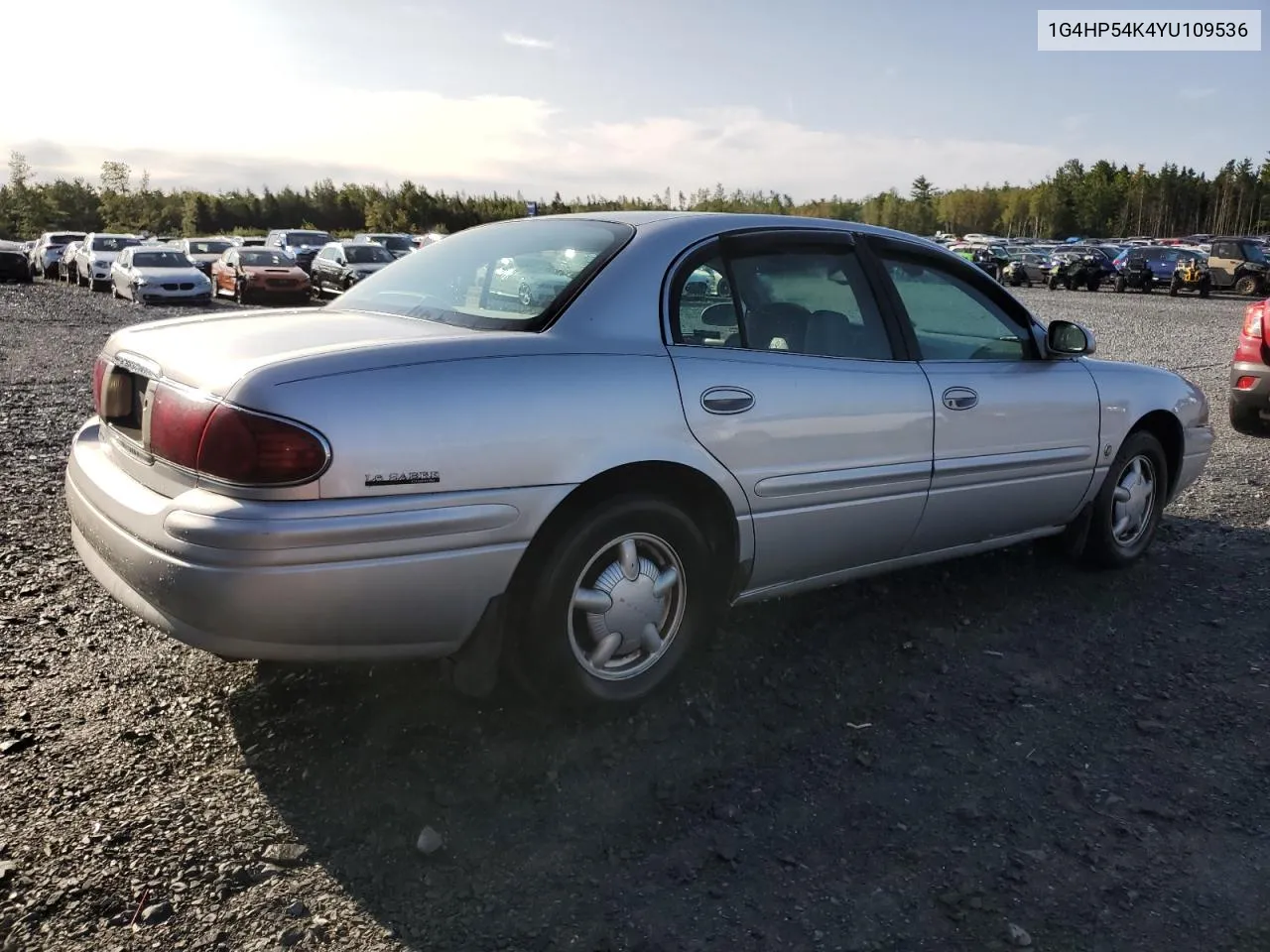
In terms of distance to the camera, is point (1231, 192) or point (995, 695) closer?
point (995, 695)

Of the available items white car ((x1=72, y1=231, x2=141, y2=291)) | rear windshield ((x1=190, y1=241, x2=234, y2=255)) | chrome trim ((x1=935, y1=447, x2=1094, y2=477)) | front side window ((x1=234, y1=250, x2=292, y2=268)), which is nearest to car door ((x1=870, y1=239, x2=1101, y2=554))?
chrome trim ((x1=935, y1=447, x2=1094, y2=477))

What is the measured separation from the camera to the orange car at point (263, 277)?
24.2m

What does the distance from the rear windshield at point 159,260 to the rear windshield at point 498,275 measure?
74.3ft

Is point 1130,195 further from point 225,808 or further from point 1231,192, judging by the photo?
point 225,808

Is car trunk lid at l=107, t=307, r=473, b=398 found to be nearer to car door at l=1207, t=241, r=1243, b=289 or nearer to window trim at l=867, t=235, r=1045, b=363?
window trim at l=867, t=235, r=1045, b=363

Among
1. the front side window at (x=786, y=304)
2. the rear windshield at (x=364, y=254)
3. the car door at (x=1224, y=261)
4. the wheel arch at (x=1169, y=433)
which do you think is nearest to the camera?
the front side window at (x=786, y=304)

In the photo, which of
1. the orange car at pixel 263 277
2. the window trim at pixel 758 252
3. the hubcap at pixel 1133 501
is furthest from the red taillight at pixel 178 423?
the orange car at pixel 263 277

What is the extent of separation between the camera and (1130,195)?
4486 inches

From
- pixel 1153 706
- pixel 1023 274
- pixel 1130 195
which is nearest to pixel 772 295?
pixel 1153 706

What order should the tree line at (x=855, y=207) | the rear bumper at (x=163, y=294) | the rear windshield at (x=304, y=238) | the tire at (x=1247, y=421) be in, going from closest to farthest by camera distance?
the tire at (x=1247, y=421)
the rear bumper at (x=163, y=294)
the rear windshield at (x=304, y=238)
the tree line at (x=855, y=207)

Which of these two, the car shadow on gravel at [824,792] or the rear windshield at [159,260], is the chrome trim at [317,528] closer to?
the car shadow on gravel at [824,792]

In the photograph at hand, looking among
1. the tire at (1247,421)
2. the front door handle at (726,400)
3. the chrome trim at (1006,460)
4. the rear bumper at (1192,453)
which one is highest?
the front door handle at (726,400)

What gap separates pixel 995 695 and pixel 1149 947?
129 centimetres

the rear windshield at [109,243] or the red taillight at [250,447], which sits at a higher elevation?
the rear windshield at [109,243]
